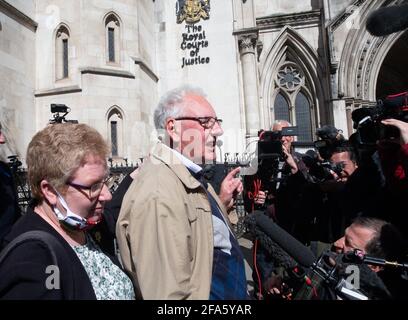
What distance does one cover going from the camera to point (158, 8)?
13039 millimetres

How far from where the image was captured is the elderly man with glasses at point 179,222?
4.30 ft

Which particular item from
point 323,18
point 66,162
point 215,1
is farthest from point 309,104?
point 66,162

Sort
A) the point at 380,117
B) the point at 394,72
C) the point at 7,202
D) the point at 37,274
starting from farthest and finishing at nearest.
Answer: the point at 394,72
the point at 7,202
the point at 380,117
the point at 37,274

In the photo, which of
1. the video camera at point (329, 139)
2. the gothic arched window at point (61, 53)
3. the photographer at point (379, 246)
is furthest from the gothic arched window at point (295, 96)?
the photographer at point (379, 246)

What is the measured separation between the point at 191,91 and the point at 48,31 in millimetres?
10934

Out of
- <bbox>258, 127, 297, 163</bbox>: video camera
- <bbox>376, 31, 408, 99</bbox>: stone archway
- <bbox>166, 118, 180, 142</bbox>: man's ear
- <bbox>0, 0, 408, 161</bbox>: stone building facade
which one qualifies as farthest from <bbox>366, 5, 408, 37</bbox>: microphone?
<bbox>376, 31, 408, 99</bbox>: stone archway

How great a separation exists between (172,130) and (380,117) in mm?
1206

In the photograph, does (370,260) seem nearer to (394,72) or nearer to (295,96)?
(295,96)

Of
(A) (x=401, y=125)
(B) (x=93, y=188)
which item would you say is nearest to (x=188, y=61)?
(A) (x=401, y=125)

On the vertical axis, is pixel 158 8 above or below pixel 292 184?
above

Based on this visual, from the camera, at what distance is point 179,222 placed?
4.50 feet
